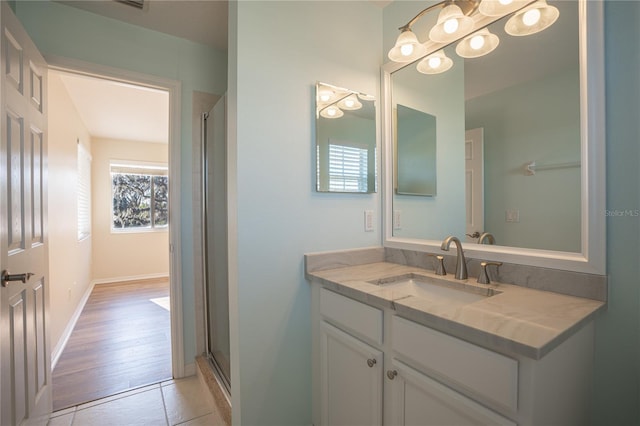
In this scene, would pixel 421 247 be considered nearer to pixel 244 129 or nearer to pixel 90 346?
pixel 244 129

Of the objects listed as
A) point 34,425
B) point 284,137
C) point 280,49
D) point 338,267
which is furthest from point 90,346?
A: point 280,49

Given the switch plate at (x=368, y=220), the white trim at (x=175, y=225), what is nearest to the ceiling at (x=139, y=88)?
the white trim at (x=175, y=225)

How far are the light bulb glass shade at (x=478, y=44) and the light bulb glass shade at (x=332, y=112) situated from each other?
0.67 metres

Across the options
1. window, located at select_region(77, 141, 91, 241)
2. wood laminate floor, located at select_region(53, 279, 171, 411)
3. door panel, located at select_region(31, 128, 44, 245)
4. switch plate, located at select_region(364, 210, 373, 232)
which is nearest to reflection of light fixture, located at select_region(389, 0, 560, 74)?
switch plate, located at select_region(364, 210, 373, 232)

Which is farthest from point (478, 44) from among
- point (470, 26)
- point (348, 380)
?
point (348, 380)

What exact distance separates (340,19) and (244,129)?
910mm

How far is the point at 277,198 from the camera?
4.75 ft

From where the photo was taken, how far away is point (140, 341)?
8.97ft

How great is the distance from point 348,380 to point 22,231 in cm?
165

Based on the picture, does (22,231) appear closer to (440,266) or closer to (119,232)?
(440,266)

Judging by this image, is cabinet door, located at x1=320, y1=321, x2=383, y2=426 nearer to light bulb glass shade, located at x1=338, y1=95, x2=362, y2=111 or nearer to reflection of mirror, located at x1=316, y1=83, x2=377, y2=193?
→ reflection of mirror, located at x1=316, y1=83, x2=377, y2=193

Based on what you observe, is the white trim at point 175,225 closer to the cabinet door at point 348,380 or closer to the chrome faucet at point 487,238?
the cabinet door at point 348,380

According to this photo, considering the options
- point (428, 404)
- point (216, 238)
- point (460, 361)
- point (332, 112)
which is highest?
point (332, 112)

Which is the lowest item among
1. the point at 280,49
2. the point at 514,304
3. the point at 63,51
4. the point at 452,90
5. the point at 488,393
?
the point at 488,393
